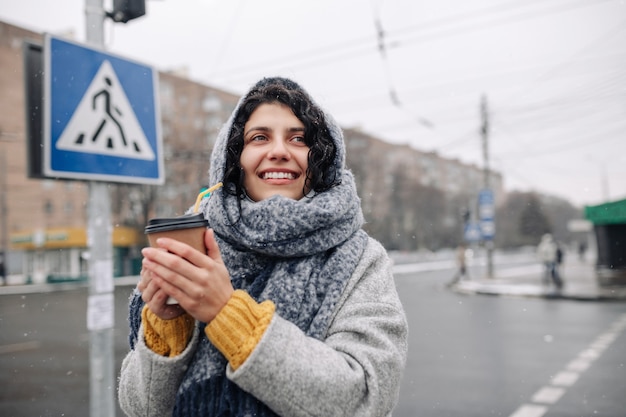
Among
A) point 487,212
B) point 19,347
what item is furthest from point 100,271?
point 487,212

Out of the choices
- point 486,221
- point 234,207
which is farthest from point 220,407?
point 486,221

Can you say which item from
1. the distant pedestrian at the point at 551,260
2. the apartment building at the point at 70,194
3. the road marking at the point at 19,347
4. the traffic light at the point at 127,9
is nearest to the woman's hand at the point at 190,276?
the traffic light at the point at 127,9

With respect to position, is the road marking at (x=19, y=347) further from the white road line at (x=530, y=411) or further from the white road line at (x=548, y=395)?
→ the white road line at (x=548, y=395)

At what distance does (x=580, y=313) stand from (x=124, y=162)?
11.6 m

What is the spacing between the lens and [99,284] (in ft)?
9.49

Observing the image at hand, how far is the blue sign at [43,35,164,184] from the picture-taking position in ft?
8.50

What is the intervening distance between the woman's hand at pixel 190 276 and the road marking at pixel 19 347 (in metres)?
8.89

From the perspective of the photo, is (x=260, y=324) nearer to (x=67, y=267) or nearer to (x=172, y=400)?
(x=172, y=400)

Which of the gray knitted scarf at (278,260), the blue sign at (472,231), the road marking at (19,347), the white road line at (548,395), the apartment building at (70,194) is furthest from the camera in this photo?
the blue sign at (472,231)

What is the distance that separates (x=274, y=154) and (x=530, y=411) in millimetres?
4581

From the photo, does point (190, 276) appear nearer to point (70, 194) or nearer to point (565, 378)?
point (565, 378)

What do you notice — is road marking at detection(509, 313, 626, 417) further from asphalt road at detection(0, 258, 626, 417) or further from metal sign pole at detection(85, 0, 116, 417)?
metal sign pole at detection(85, 0, 116, 417)

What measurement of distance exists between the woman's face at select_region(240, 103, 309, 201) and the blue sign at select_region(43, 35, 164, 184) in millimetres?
1833

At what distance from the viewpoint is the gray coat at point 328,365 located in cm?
92
